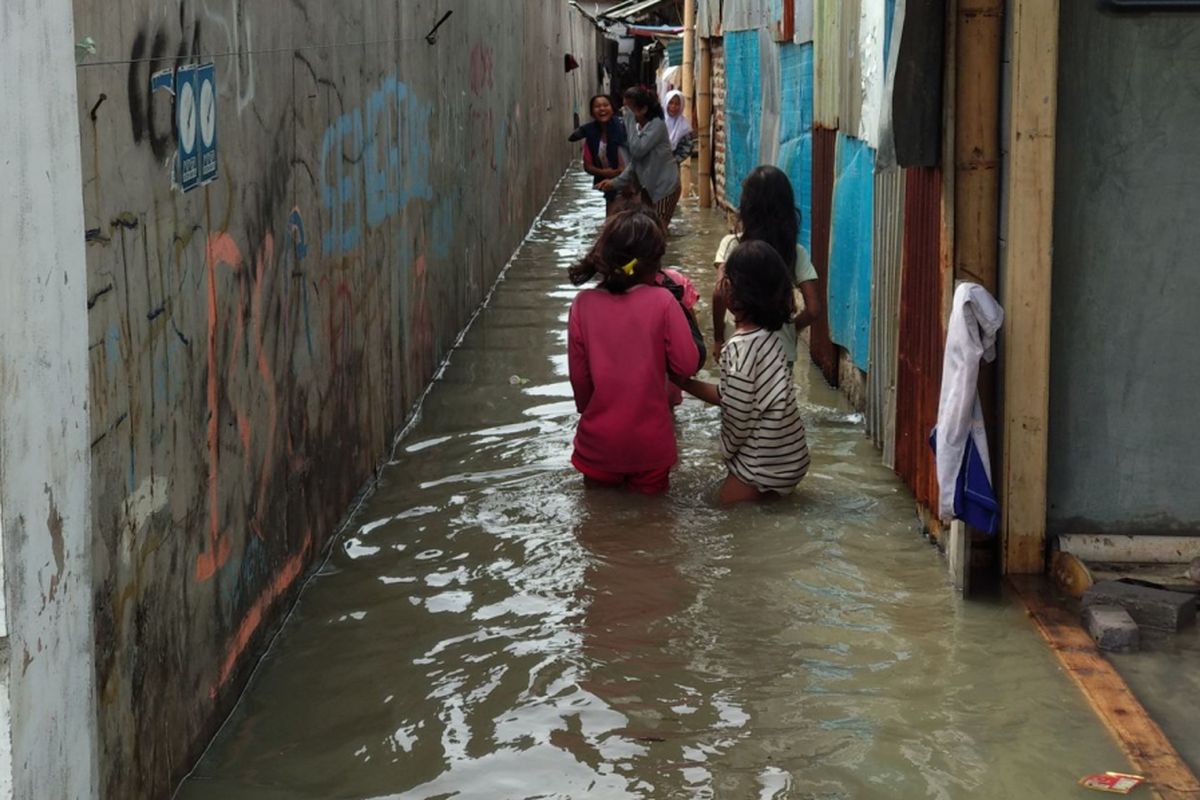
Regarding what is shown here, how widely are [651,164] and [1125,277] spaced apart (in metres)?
7.73

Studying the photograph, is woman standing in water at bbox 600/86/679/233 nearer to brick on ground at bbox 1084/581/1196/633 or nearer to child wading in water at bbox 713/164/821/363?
child wading in water at bbox 713/164/821/363

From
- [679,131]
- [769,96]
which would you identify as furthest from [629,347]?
[679,131]

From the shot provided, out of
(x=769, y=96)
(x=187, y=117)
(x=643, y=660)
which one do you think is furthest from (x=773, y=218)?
(x=769, y=96)

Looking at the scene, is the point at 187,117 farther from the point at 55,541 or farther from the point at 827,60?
the point at 827,60

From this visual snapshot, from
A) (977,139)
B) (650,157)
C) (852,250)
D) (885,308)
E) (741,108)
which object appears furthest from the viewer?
(741,108)

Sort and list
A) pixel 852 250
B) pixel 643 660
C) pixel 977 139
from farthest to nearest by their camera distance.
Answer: pixel 852 250 < pixel 977 139 < pixel 643 660

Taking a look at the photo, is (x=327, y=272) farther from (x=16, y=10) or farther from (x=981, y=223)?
(x=16, y=10)

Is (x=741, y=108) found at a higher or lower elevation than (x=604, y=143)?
higher

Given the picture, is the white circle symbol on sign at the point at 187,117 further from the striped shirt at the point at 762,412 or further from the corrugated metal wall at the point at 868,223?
the striped shirt at the point at 762,412

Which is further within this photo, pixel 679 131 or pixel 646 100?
pixel 679 131

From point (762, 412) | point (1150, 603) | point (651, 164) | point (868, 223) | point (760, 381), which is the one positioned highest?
point (651, 164)

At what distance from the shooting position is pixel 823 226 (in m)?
9.87

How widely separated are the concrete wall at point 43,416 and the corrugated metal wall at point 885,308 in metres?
4.68

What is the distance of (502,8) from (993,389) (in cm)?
958
